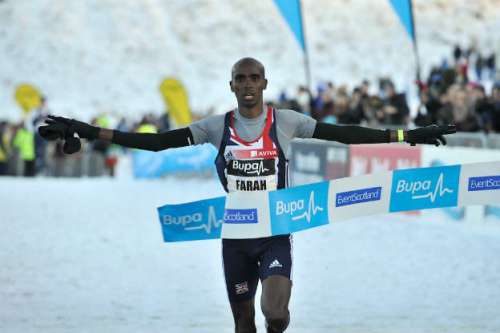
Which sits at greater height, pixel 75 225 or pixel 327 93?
pixel 327 93

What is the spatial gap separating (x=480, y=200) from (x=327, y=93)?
13234 millimetres

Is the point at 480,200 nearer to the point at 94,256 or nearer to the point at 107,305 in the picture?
the point at 107,305

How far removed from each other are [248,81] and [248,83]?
1cm

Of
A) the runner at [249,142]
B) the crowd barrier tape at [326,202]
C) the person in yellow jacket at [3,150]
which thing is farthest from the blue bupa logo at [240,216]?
the person in yellow jacket at [3,150]

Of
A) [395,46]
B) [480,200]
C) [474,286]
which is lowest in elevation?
[474,286]

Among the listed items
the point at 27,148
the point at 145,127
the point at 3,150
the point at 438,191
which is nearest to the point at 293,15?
the point at 145,127

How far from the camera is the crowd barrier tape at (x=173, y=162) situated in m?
24.0

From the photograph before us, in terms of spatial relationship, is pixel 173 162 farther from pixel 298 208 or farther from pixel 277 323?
pixel 277 323

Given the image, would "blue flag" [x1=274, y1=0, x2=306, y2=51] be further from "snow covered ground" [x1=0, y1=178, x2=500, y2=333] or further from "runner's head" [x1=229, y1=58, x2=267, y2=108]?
"runner's head" [x1=229, y1=58, x2=267, y2=108]

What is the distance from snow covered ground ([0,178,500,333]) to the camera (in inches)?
285

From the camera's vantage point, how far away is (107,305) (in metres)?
7.91

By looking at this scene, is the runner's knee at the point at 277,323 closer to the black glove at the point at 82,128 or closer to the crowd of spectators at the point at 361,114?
the black glove at the point at 82,128

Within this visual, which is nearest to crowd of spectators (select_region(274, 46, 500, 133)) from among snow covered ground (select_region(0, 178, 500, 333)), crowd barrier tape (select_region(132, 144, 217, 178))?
snow covered ground (select_region(0, 178, 500, 333))

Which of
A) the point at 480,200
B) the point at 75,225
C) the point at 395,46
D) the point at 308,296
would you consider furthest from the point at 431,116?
the point at 395,46
